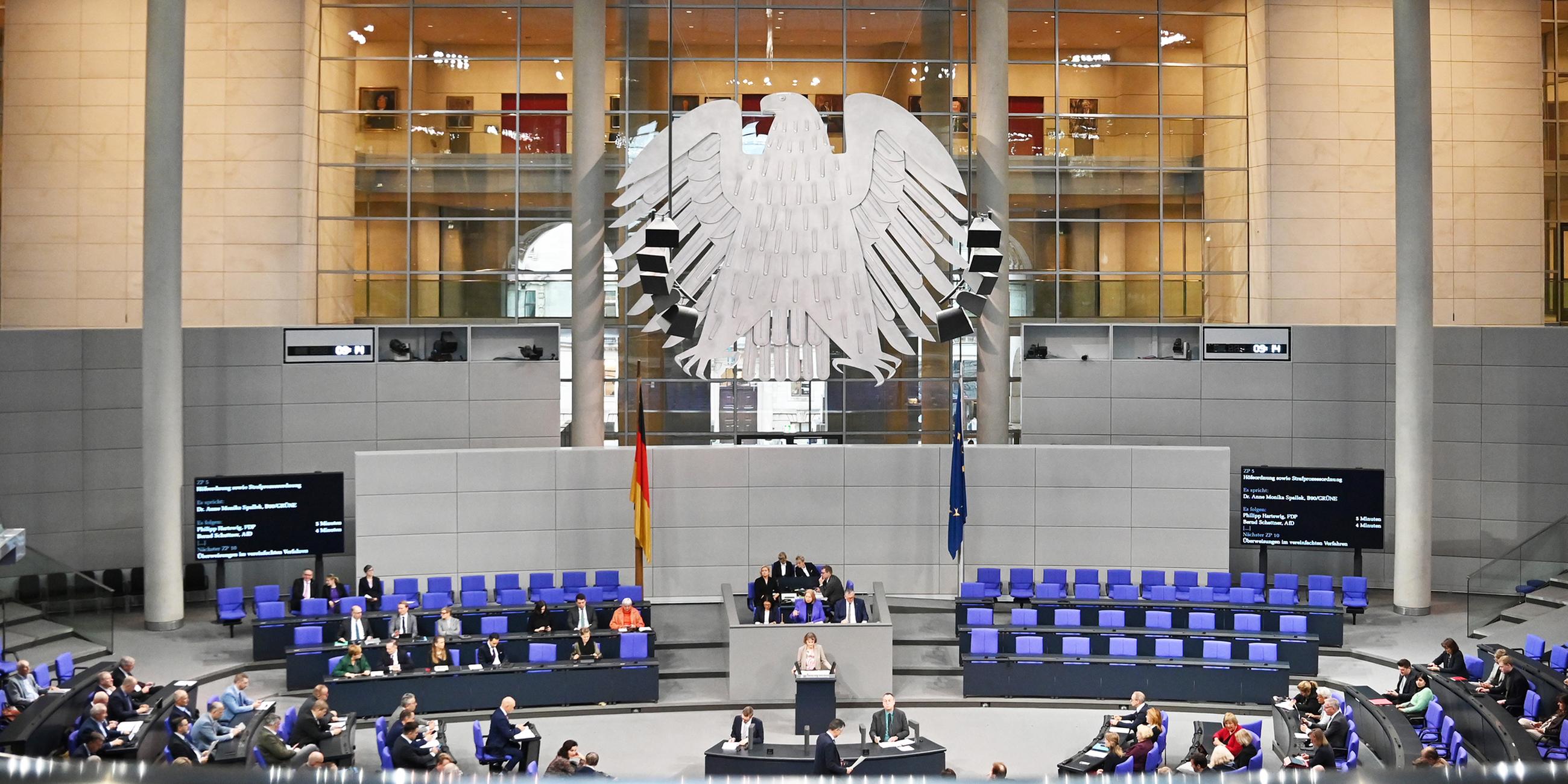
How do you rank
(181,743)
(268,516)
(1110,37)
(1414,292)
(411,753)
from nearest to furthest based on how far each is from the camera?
(181,743), (411,753), (268,516), (1414,292), (1110,37)

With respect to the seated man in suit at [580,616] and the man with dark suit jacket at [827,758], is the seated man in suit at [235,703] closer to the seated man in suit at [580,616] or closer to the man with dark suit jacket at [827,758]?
the seated man in suit at [580,616]

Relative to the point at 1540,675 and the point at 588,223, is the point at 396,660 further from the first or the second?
the point at 1540,675

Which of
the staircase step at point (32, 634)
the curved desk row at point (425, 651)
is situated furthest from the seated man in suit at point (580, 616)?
the staircase step at point (32, 634)

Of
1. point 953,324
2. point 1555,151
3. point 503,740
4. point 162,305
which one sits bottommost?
point 503,740

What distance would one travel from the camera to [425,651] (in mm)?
14289

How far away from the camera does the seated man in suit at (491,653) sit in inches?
549

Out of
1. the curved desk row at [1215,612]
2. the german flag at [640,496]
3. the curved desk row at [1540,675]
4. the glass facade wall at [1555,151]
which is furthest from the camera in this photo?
the glass facade wall at [1555,151]

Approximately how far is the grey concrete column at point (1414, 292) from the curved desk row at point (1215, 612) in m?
2.44

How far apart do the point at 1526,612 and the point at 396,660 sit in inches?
569

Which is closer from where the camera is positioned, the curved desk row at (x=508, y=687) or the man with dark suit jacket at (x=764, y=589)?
the curved desk row at (x=508, y=687)

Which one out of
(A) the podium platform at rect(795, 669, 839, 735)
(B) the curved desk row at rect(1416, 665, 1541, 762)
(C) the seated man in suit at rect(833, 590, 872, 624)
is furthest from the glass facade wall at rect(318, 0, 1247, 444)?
(B) the curved desk row at rect(1416, 665, 1541, 762)

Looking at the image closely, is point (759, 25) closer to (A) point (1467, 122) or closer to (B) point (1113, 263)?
(B) point (1113, 263)

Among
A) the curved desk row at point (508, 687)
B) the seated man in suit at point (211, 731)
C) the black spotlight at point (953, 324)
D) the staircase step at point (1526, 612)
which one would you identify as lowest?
the curved desk row at point (508, 687)

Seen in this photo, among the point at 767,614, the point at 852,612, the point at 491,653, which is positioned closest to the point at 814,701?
the point at 852,612
